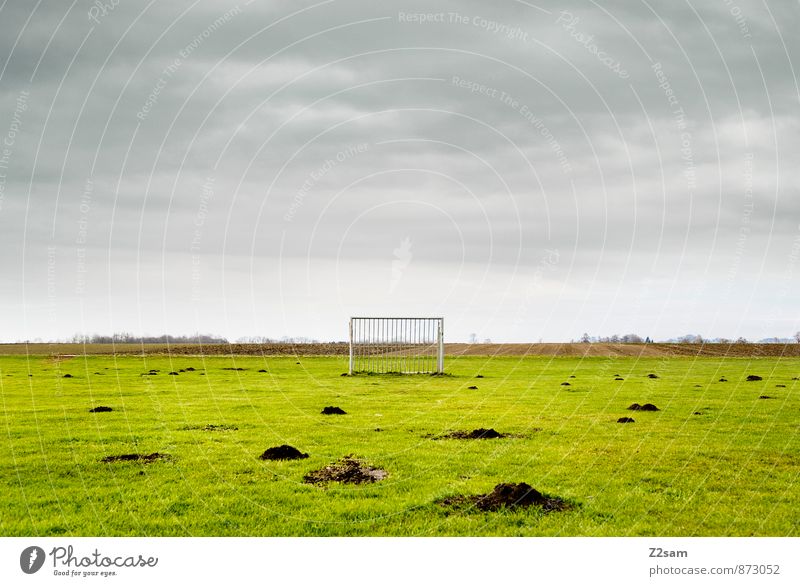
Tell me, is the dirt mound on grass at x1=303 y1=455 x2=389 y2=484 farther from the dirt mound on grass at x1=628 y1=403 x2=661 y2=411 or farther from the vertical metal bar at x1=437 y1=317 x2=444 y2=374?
the vertical metal bar at x1=437 y1=317 x2=444 y2=374

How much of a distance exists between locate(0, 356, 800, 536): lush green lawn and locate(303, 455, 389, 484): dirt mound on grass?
353 mm

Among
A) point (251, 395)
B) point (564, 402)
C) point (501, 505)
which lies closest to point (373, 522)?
point (501, 505)

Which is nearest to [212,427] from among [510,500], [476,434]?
[476,434]

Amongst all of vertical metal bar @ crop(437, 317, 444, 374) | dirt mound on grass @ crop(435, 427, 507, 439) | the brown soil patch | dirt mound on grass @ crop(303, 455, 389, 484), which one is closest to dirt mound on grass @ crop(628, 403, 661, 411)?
dirt mound on grass @ crop(435, 427, 507, 439)

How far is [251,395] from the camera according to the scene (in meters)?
31.4

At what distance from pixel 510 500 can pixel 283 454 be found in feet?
21.1

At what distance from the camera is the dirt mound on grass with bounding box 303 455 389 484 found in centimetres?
1341

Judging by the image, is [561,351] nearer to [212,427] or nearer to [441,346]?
[441,346]

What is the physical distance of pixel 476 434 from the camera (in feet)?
61.6

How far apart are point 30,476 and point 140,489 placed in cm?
331

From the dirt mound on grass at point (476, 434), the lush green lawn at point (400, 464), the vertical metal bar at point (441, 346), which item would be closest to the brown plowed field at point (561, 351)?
the vertical metal bar at point (441, 346)

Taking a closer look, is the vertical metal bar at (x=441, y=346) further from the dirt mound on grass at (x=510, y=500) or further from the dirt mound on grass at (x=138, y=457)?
the dirt mound on grass at (x=510, y=500)

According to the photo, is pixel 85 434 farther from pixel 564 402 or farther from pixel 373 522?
pixel 564 402

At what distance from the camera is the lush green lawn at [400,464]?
10.8 metres
